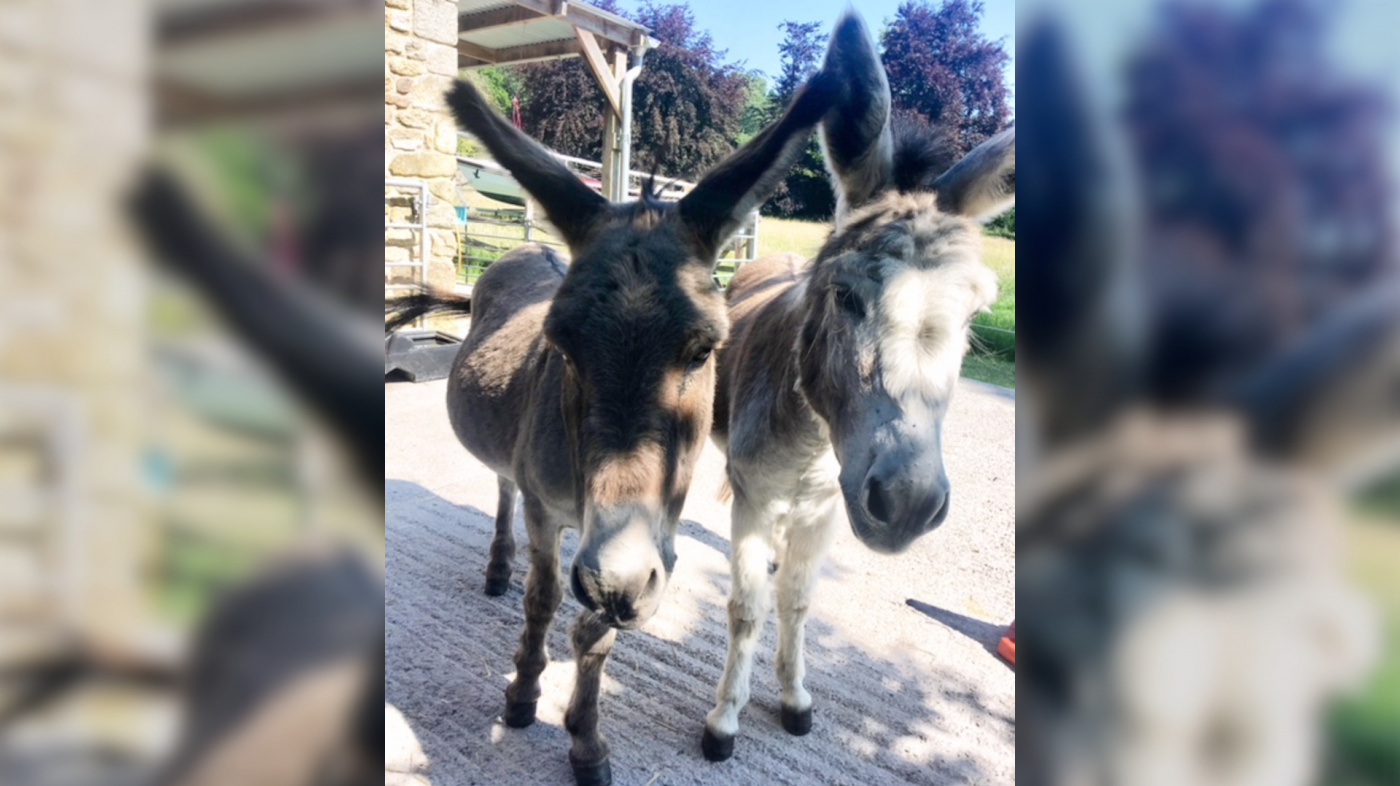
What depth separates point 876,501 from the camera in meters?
1.84

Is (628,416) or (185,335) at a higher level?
(185,335)

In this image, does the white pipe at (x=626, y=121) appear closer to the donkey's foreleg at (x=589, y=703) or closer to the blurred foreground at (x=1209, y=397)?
the donkey's foreleg at (x=589, y=703)

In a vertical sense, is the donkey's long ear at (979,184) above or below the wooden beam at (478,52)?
below

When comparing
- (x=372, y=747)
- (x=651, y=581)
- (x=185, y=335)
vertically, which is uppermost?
(x=185, y=335)

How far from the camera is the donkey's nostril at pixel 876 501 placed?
1822 millimetres

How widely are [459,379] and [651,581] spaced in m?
2.35

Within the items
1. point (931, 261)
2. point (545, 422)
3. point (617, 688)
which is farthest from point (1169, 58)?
point (617, 688)

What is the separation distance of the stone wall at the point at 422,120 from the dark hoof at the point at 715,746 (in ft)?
17.4

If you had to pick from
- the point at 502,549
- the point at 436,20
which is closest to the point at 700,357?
the point at 502,549

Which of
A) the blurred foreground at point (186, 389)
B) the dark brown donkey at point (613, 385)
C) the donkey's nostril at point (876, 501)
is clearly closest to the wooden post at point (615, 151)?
the dark brown donkey at point (613, 385)

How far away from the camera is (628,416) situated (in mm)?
1915

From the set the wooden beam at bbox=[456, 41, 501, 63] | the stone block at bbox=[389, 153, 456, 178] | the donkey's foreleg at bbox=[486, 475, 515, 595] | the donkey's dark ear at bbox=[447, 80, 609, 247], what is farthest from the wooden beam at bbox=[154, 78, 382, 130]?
the wooden beam at bbox=[456, 41, 501, 63]

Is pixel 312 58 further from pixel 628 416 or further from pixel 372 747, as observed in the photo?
pixel 628 416

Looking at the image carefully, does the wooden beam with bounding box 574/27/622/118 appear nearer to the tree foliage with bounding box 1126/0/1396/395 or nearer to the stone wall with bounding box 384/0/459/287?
the stone wall with bounding box 384/0/459/287
